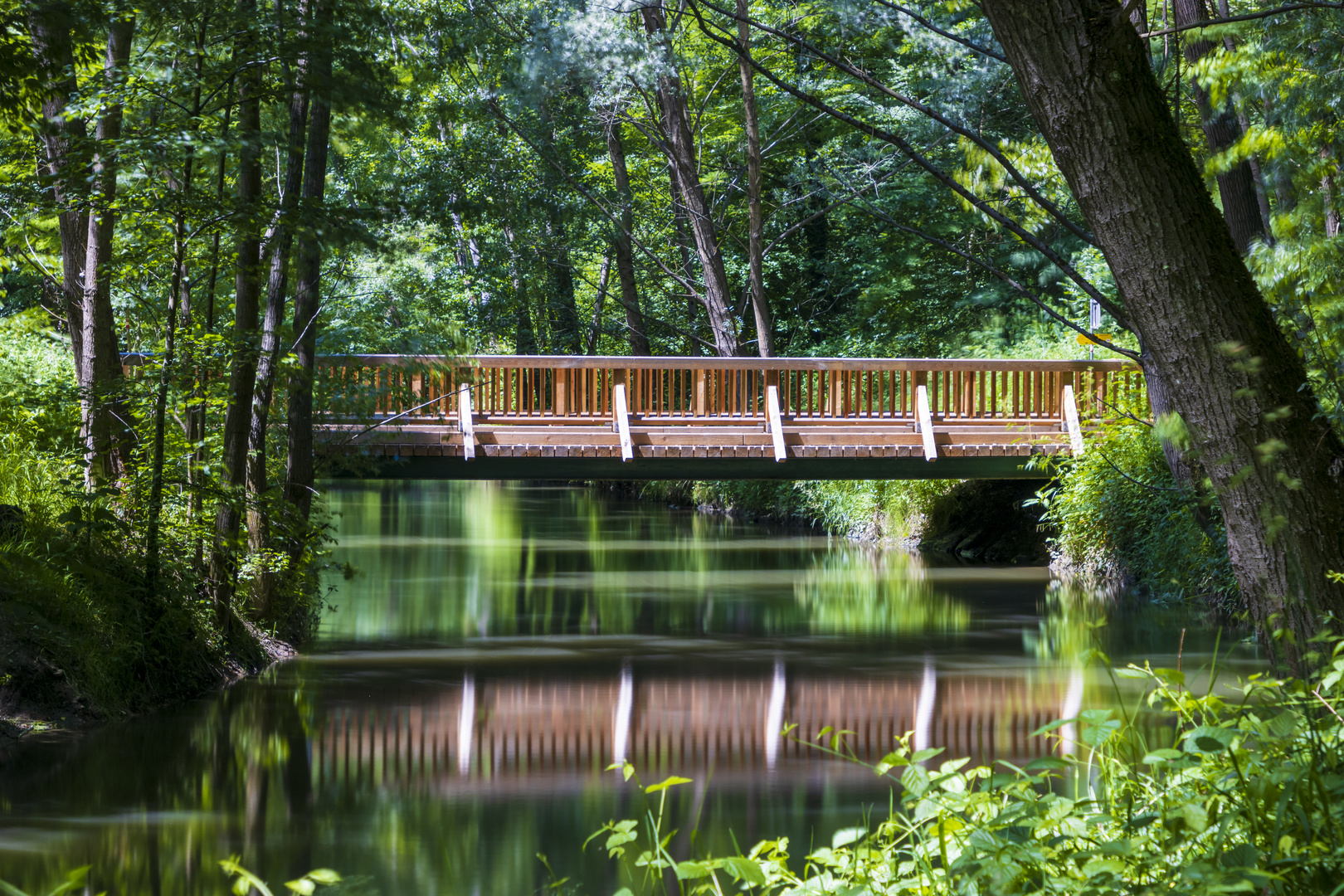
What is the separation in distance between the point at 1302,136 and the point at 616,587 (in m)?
7.85

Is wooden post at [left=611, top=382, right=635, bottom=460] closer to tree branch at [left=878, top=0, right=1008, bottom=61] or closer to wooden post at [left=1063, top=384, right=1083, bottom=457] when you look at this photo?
wooden post at [left=1063, top=384, right=1083, bottom=457]

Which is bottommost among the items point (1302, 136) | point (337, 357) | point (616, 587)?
point (616, 587)

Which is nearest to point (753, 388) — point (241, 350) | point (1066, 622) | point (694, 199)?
point (1066, 622)

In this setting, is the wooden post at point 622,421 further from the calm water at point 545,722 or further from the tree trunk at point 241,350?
the tree trunk at point 241,350

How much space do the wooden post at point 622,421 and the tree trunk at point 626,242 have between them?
7.00m

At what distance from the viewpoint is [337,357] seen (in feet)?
37.3

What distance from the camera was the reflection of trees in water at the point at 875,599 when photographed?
11.6m

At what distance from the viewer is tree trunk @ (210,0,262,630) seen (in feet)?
25.1

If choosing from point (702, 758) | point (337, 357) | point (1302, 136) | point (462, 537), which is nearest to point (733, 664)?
point (702, 758)

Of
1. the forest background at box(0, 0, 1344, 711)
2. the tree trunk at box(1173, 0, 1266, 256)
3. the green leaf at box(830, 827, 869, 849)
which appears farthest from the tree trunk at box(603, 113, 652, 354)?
the green leaf at box(830, 827, 869, 849)

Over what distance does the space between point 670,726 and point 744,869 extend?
19.1 feet

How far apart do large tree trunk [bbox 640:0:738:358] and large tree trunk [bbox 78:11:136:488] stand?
11.3m

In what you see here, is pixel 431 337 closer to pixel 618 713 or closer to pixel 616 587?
pixel 616 587

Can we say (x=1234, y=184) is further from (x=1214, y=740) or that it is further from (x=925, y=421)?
(x=1214, y=740)
